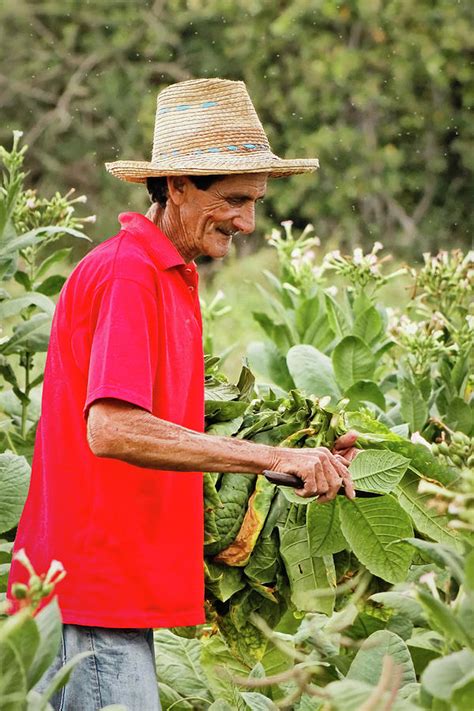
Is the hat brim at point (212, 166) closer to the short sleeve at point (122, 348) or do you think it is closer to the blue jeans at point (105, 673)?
the short sleeve at point (122, 348)

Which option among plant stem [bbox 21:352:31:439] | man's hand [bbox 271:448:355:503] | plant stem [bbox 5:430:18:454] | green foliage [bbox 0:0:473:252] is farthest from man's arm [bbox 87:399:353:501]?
green foliage [bbox 0:0:473:252]

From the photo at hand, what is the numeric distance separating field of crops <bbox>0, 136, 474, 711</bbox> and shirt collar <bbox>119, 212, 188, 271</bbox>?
39cm

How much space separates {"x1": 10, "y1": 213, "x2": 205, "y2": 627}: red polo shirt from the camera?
2400mm

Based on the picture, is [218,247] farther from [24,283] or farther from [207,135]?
[24,283]

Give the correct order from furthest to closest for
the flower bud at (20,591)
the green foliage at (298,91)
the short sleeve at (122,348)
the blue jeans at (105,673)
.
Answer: the green foliage at (298,91) < the blue jeans at (105,673) < the short sleeve at (122,348) < the flower bud at (20,591)

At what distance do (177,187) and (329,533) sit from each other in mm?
733

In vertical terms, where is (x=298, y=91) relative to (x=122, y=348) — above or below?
below

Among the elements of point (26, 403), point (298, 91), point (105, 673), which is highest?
point (105, 673)

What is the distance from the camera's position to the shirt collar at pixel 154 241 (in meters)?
2.47

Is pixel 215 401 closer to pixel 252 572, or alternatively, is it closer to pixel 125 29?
pixel 252 572

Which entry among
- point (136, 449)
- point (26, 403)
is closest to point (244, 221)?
point (136, 449)

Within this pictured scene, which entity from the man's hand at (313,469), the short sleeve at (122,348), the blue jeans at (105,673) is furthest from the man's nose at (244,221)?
the blue jeans at (105,673)

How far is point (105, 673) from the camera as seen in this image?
240cm

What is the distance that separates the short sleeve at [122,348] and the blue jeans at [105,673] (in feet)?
1.42
